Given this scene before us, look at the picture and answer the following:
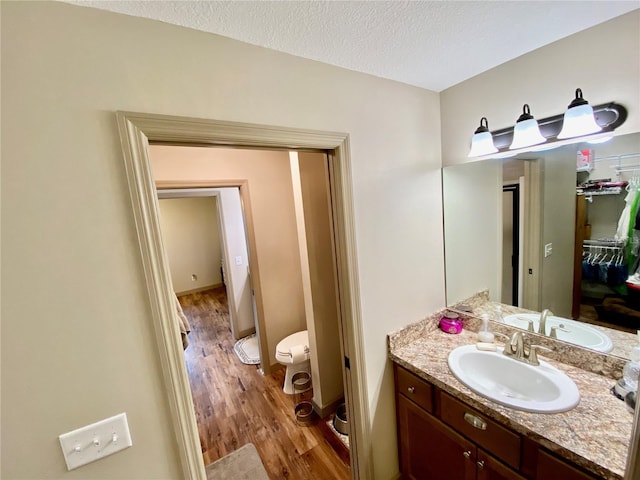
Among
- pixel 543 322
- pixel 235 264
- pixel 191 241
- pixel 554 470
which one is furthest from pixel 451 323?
pixel 191 241

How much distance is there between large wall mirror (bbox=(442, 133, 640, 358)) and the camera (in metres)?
1.18

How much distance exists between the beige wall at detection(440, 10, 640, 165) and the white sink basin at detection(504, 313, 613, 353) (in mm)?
905

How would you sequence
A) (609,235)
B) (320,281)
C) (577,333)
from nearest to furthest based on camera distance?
1. (609,235)
2. (577,333)
3. (320,281)

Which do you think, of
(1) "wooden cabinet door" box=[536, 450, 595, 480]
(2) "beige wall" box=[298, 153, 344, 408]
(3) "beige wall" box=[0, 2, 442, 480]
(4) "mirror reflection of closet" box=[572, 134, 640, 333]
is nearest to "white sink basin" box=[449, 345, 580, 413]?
(1) "wooden cabinet door" box=[536, 450, 595, 480]

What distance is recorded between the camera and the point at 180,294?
601cm

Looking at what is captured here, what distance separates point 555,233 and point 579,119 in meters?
0.57

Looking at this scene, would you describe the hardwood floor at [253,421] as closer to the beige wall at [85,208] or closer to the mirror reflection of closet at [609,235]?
the beige wall at [85,208]

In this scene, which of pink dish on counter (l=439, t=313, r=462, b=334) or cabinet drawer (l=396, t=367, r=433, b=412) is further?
pink dish on counter (l=439, t=313, r=462, b=334)

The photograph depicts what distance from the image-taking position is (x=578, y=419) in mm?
983

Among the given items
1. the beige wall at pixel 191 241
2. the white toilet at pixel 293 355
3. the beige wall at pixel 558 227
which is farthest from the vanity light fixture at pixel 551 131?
the beige wall at pixel 191 241

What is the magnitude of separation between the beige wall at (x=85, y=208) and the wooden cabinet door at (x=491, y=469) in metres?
1.20

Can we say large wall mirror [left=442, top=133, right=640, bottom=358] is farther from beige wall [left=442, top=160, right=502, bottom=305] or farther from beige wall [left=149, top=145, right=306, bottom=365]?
beige wall [left=149, top=145, right=306, bottom=365]

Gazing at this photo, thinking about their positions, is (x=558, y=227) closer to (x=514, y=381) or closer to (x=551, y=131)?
(x=551, y=131)

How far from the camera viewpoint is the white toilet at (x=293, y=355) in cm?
247
